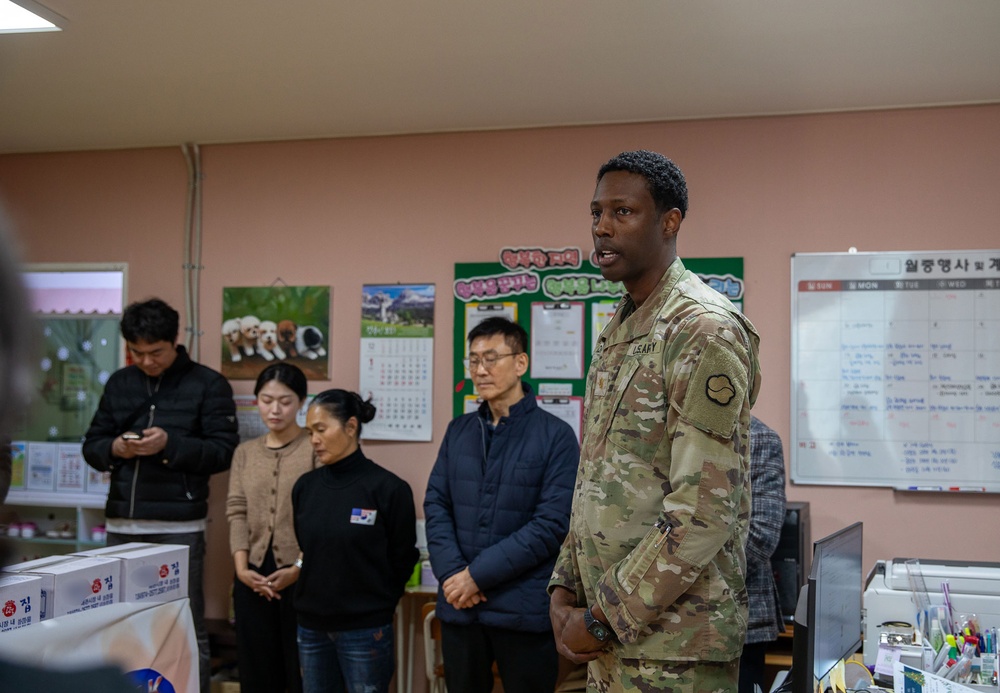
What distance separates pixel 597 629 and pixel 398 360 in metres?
2.55

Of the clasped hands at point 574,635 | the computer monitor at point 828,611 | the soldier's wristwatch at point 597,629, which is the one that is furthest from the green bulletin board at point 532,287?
the soldier's wristwatch at point 597,629

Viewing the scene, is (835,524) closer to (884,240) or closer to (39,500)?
(884,240)

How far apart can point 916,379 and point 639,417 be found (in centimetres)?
234

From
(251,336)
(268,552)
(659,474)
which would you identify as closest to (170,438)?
(268,552)

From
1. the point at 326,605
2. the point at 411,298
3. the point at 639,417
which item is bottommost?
the point at 326,605

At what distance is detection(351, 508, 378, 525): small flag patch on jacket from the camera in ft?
10.3

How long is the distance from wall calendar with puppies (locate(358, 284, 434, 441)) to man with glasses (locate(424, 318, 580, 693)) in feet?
3.26

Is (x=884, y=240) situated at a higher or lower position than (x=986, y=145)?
lower

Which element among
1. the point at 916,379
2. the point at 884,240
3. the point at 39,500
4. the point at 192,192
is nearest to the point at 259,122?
the point at 192,192

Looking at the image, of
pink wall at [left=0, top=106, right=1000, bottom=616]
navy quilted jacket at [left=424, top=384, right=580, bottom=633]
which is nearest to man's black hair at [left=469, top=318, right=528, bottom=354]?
navy quilted jacket at [left=424, top=384, right=580, bottom=633]

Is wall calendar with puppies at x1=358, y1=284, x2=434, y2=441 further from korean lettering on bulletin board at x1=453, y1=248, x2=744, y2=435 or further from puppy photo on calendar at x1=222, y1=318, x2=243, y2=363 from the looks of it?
puppy photo on calendar at x1=222, y1=318, x2=243, y2=363

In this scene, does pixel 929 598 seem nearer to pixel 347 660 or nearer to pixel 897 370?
pixel 897 370

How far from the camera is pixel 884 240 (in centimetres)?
365

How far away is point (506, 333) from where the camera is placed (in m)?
3.06
